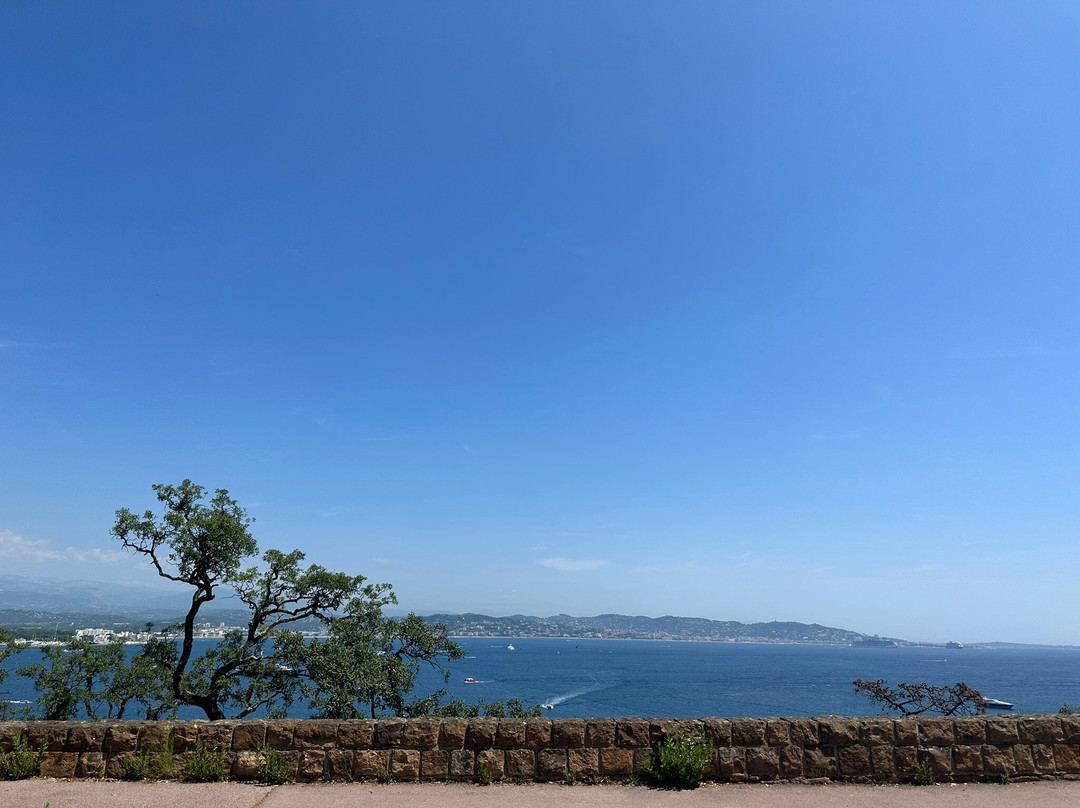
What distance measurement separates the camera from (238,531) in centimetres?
1697

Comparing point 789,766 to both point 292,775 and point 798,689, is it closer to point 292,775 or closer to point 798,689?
point 292,775

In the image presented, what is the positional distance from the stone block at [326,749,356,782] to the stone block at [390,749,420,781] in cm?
42

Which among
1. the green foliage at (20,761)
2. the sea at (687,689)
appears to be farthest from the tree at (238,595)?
the sea at (687,689)

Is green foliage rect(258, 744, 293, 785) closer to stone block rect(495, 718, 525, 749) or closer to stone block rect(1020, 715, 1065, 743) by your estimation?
stone block rect(495, 718, 525, 749)

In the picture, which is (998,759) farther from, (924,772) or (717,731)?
(717,731)

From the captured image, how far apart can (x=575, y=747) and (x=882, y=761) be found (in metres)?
3.16

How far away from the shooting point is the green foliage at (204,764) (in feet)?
21.2

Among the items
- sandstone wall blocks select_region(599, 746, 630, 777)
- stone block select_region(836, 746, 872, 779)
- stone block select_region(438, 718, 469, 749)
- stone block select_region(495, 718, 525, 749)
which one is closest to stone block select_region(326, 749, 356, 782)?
stone block select_region(438, 718, 469, 749)

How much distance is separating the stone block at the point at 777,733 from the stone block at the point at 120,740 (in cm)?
660

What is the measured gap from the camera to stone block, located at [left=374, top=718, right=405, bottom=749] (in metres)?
6.68

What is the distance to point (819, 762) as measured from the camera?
21.5 ft

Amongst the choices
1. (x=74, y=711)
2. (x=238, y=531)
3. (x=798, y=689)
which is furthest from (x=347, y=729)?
(x=798, y=689)

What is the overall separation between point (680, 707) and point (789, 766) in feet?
240

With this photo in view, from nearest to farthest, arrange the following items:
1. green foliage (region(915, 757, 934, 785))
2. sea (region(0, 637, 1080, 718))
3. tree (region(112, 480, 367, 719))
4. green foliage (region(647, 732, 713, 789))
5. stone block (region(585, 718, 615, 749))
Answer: green foliage (region(647, 732, 713, 789)) → green foliage (region(915, 757, 934, 785)) → stone block (region(585, 718, 615, 749)) → tree (region(112, 480, 367, 719)) → sea (region(0, 637, 1080, 718))
